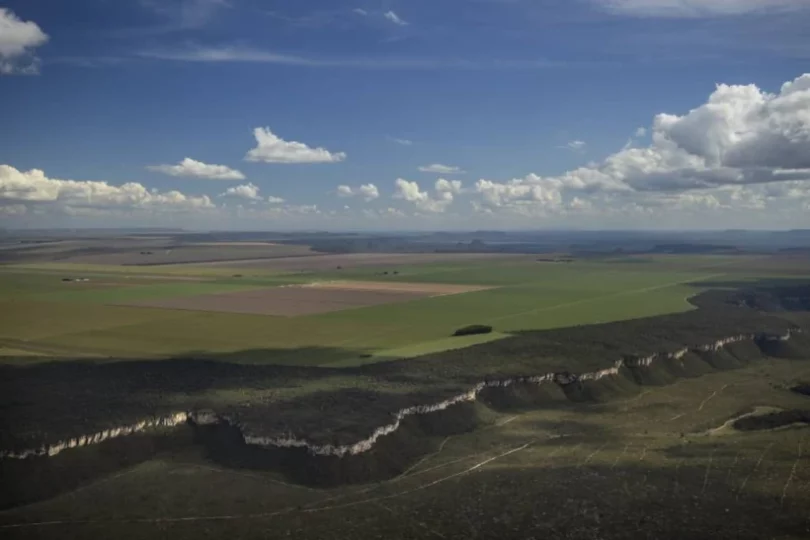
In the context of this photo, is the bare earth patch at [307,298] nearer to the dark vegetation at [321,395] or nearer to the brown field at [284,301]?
the brown field at [284,301]

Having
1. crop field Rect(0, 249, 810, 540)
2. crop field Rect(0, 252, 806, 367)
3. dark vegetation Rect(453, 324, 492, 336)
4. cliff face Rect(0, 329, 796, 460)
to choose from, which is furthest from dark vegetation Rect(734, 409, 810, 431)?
dark vegetation Rect(453, 324, 492, 336)

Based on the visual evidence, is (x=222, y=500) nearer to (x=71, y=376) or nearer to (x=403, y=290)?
(x=71, y=376)

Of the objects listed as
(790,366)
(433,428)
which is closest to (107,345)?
Result: (433,428)

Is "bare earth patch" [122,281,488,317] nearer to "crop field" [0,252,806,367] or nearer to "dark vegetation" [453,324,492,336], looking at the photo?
"crop field" [0,252,806,367]

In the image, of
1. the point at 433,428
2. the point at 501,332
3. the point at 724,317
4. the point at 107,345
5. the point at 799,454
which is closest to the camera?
the point at 799,454

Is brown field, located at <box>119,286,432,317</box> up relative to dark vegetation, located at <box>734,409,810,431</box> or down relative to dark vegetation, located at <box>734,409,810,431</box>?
up

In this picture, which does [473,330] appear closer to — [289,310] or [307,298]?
[289,310]

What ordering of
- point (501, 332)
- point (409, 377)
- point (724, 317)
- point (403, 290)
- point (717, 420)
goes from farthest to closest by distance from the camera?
point (403, 290) < point (724, 317) < point (501, 332) < point (409, 377) < point (717, 420)

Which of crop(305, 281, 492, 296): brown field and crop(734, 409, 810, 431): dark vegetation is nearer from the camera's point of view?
crop(734, 409, 810, 431): dark vegetation

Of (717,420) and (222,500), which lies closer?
(222,500)
